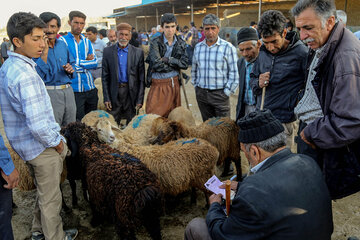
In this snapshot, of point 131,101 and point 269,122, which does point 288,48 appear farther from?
point 131,101

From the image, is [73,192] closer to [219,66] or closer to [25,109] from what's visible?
[25,109]

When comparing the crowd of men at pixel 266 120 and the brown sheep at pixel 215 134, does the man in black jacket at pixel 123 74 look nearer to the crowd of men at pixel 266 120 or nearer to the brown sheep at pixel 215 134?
the crowd of men at pixel 266 120

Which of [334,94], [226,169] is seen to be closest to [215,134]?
[226,169]

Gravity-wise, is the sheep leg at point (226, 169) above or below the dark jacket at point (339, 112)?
below

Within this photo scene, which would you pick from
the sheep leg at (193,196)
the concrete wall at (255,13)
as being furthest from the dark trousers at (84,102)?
the concrete wall at (255,13)

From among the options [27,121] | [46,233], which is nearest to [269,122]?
[27,121]

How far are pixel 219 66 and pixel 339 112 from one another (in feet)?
9.24

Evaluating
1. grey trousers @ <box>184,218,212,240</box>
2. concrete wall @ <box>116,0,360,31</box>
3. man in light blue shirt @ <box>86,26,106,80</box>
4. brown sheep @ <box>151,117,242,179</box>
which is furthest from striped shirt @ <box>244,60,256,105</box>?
concrete wall @ <box>116,0,360,31</box>

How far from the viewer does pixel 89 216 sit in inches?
143

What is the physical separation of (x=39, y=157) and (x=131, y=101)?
2920 mm

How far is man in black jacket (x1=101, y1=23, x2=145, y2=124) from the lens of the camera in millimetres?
5055

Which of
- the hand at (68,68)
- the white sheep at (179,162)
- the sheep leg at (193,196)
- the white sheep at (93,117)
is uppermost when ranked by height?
the hand at (68,68)

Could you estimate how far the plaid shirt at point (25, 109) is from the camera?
2355mm

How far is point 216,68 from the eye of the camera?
15.3 feet
